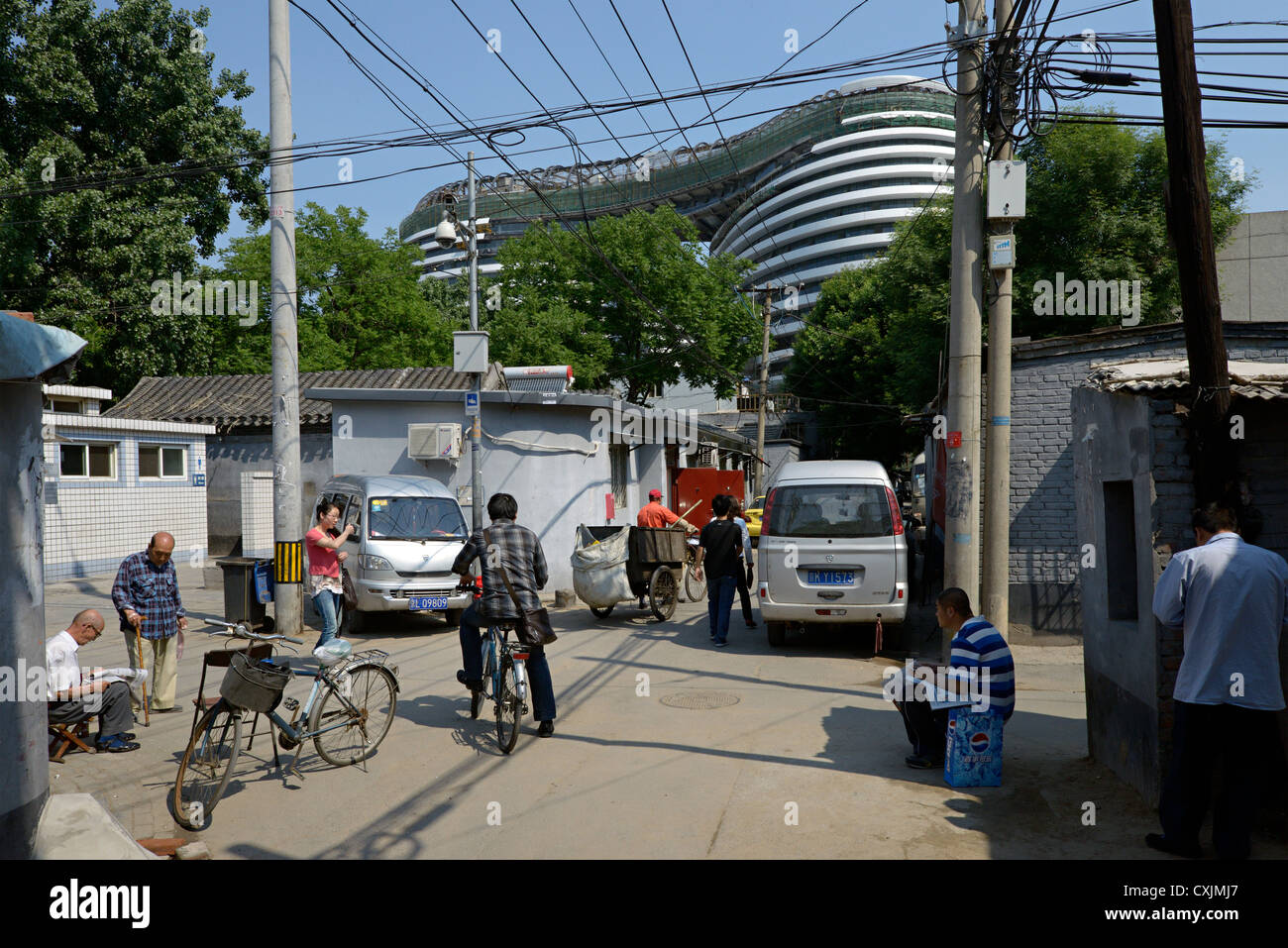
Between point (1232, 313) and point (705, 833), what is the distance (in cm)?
2403

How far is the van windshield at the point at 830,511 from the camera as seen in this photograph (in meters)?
10.6

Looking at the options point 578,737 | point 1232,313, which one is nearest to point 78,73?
point 578,737

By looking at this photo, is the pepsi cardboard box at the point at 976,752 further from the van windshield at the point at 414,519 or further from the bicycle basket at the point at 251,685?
the van windshield at the point at 414,519

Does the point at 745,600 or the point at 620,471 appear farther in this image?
the point at 620,471

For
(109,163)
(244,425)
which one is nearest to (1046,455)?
(244,425)

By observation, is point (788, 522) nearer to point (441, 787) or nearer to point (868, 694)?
point (868, 694)

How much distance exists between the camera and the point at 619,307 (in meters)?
37.3

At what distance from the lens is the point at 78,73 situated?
23594mm

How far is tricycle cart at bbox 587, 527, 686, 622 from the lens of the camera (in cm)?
1300

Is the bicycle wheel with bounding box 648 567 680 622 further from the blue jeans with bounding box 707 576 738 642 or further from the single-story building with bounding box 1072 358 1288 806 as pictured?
the single-story building with bounding box 1072 358 1288 806

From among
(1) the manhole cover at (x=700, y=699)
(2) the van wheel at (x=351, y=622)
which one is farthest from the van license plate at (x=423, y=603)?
(1) the manhole cover at (x=700, y=699)

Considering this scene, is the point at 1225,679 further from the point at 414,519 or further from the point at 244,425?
the point at 244,425

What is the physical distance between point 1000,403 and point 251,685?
709 centimetres

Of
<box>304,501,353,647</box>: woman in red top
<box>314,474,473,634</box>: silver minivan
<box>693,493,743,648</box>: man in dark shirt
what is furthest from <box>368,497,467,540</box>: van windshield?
<box>693,493,743,648</box>: man in dark shirt
